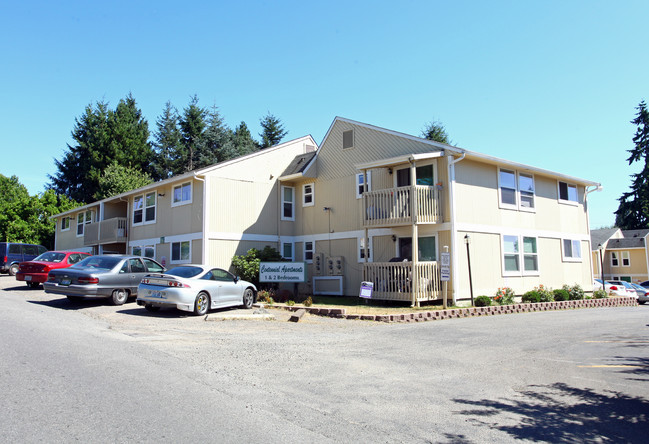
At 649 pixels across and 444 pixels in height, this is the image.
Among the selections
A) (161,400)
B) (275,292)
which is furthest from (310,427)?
(275,292)

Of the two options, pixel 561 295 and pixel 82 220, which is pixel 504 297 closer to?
pixel 561 295

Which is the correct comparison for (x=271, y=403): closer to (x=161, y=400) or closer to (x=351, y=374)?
(x=161, y=400)

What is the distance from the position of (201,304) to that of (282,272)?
592 centimetres

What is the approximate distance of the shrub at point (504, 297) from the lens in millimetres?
17578

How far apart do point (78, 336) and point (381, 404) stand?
6.49 m

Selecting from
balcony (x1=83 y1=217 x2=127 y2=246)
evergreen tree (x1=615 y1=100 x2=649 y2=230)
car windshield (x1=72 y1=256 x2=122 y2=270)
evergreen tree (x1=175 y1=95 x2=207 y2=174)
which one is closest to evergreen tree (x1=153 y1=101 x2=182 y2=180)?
evergreen tree (x1=175 y1=95 x2=207 y2=174)

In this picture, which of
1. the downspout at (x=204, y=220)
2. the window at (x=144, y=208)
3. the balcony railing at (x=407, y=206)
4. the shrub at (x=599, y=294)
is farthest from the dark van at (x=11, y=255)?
the shrub at (x=599, y=294)

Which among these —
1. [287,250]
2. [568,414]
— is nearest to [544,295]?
[287,250]

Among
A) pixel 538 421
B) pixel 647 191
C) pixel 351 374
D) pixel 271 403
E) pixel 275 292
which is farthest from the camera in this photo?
pixel 647 191

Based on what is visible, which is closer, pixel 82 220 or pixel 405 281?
pixel 405 281

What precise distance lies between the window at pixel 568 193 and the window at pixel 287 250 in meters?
13.1

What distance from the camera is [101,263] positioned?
49.6ft

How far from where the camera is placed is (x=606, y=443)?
4535 millimetres

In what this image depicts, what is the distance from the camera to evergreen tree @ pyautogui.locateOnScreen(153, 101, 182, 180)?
155 feet
